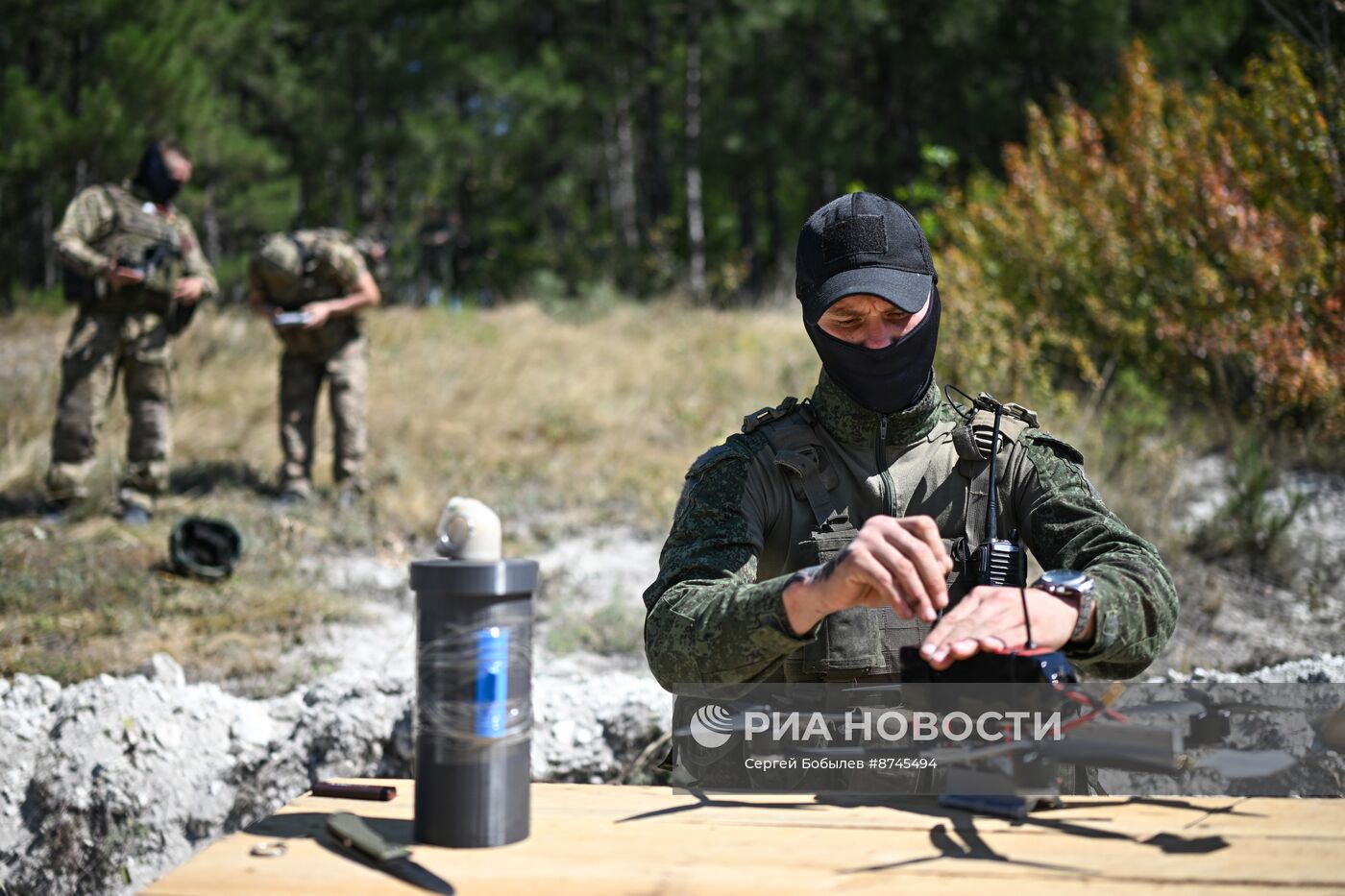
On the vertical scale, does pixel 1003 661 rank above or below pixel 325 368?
below

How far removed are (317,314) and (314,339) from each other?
261 millimetres

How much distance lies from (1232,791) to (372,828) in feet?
4.70

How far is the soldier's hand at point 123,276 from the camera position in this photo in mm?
6086

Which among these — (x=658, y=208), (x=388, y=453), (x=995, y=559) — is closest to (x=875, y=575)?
(x=995, y=559)

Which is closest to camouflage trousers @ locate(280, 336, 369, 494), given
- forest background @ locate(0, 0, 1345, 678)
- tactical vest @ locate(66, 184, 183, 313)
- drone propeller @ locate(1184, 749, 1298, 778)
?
forest background @ locate(0, 0, 1345, 678)

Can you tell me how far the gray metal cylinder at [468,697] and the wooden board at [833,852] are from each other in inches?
1.7

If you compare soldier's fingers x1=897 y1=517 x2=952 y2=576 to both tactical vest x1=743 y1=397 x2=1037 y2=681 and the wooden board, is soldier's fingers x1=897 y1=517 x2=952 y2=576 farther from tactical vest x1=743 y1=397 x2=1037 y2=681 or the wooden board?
tactical vest x1=743 y1=397 x2=1037 y2=681

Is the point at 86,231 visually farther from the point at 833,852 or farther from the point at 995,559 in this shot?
the point at 833,852

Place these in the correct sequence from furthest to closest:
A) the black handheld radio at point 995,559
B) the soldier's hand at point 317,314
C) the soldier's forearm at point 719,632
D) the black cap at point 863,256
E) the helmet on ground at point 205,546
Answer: the soldier's hand at point 317,314
the helmet on ground at point 205,546
the black cap at point 863,256
the black handheld radio at point 995,559
the soldier's forearm at point 719,632

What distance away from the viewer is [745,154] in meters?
20.3

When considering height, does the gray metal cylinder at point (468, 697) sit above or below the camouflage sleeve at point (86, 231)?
below

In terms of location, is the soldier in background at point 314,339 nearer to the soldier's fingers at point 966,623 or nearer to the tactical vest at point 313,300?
the tactical vest at point 313,300

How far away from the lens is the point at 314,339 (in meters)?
7.02

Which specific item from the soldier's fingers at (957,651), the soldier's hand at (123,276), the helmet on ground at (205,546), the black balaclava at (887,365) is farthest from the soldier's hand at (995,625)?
the soldier's hand at (123,276)
